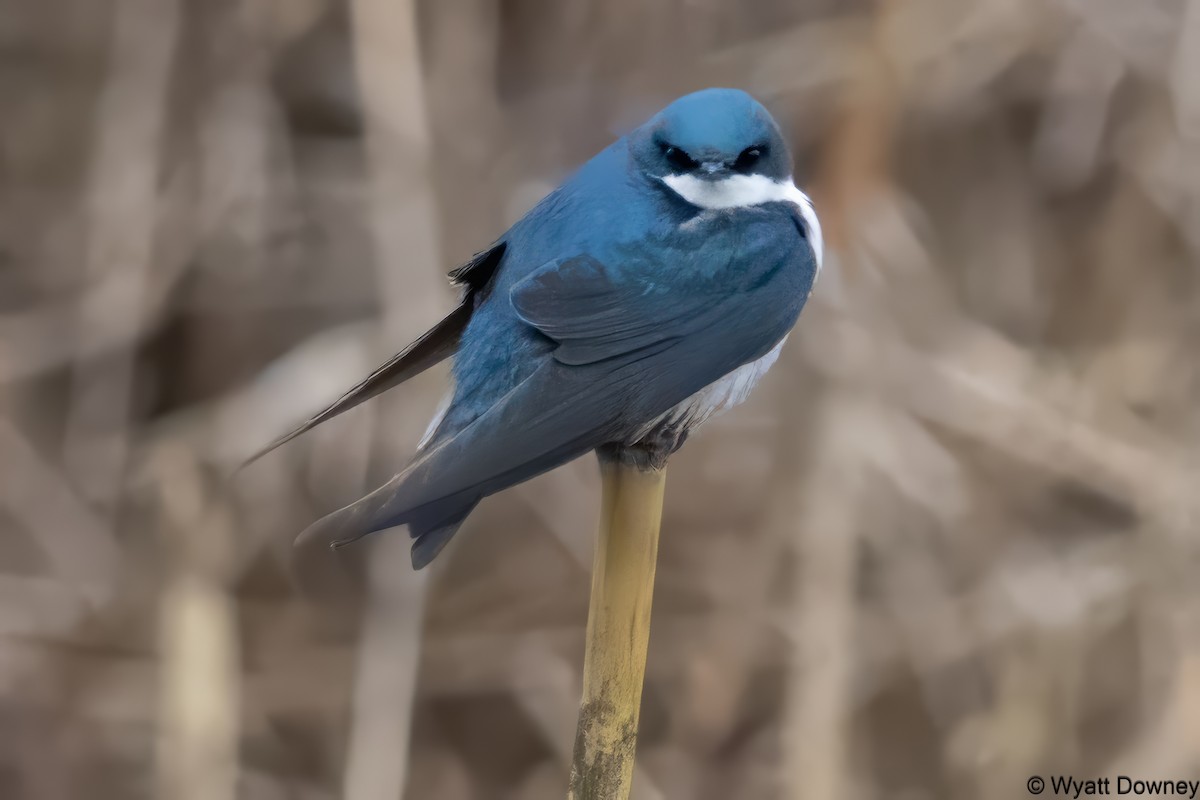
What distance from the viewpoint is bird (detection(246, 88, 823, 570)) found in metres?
0.99

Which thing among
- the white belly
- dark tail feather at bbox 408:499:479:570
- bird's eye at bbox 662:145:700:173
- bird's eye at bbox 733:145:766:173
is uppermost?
bird's eye at bbox 662:145:700:173

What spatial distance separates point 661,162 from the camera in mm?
1068

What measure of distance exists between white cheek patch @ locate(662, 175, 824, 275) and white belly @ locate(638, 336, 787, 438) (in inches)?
4.5

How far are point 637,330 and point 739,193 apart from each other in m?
0.16

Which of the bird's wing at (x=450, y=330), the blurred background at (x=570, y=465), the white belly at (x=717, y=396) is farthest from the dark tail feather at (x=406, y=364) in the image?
the blurred background at (x=570, y=465)

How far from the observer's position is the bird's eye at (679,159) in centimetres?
105

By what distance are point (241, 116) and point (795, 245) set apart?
46.1 inches

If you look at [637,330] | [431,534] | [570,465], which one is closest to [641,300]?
[637,330]

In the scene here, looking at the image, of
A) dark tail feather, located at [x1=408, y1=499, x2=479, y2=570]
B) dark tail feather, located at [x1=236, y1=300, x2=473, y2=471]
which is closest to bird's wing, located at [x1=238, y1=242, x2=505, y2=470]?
dark tail feather, located at [x1=236, y1=300, x2=473, y2=471]

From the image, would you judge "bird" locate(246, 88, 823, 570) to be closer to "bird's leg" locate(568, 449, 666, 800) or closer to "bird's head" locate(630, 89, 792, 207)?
"bird's head" locate(630, 89, 792, 207)

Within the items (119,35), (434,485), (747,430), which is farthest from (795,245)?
(119,35)

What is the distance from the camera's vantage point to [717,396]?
1.09 metres

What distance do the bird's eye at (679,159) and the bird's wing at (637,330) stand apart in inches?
2.7

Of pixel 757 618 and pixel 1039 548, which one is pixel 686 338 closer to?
pixel 757 618
